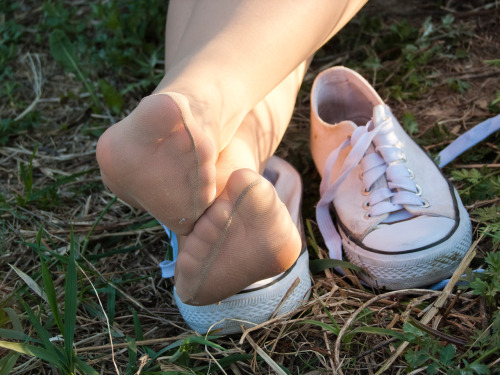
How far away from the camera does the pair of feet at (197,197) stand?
3.30 ft

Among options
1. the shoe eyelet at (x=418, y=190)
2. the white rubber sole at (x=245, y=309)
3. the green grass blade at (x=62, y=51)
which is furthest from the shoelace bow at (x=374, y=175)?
the green grass blade at (x=62, y=51)

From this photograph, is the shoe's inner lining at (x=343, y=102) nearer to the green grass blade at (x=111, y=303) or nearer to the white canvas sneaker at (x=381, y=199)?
the white canvas sneaker at (x=381, y=199)

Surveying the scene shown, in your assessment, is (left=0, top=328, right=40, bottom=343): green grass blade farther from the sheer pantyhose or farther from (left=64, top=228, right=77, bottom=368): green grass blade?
the sheer pantyhose

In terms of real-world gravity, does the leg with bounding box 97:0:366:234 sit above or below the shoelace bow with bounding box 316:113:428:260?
above

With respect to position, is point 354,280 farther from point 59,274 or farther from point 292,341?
point 59,274

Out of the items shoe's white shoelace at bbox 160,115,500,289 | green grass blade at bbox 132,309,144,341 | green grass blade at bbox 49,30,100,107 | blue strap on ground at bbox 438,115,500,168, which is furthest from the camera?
green grass blade at bbox 49,30,100,107

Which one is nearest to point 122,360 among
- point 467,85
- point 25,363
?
point 25,363

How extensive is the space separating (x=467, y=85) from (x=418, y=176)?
590mm

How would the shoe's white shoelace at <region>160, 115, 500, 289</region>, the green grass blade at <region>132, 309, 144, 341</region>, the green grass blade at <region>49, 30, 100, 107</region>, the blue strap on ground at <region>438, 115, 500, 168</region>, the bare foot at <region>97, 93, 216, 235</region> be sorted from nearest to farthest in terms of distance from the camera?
the bare foot at <region>97, 93, 216, 235</region>
the green grass blade at <region>132, 309, 144, 341</region>
the shoe's white shoelace at <region>160, 115, 500, 289</region>
the blue strap on ground at <region>438, 115, 500, 168</region>
the green grass blade at <region>49, 30, 100, 107</region>

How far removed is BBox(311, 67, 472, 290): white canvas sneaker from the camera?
128 centimetres

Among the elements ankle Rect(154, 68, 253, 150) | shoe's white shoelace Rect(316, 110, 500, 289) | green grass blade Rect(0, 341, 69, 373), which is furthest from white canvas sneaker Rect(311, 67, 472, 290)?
green grass blade Rect(0, 341, 69, 373)

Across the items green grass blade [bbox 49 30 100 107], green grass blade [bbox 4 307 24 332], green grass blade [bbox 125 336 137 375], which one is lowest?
green grass blade [bbox 125 336 137 375]

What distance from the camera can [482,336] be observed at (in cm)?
102

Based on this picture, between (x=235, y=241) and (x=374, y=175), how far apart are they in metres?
0.52
